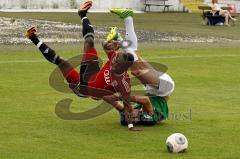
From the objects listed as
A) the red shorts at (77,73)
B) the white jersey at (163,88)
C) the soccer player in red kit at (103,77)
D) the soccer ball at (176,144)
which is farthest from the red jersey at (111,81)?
the soccer ball at (176,144)

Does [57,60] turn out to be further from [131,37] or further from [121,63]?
[131,37]

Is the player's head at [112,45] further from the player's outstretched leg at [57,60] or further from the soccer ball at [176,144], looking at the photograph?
the soccer ball at [176,144]

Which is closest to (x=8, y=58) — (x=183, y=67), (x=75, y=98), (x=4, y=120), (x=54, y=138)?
(x=183, y=67)

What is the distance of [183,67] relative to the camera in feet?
79.8

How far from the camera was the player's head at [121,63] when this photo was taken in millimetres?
13352

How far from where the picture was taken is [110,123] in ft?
46.4

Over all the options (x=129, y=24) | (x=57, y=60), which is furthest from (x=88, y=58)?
(x=129, y=24)

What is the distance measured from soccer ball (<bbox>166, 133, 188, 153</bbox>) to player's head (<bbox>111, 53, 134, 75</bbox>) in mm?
2205

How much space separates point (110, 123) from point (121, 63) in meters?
1.34

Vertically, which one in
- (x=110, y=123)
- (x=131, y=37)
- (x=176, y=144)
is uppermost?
(x=131, y=37)

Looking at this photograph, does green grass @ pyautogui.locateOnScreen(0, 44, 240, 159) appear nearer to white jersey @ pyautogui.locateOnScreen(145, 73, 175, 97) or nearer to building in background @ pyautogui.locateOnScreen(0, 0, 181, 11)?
white jersey @ pyautogui.locateOnScreen(145, 73, 175, 97)

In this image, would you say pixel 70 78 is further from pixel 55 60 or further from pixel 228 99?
pixel 228 99

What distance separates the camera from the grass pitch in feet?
37.6

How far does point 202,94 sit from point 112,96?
501 centimetres
